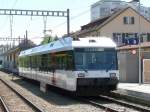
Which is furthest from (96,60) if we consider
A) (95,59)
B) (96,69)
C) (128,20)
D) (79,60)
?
(128,20)

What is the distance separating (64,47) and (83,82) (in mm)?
2465

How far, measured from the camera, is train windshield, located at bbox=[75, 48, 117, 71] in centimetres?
2092

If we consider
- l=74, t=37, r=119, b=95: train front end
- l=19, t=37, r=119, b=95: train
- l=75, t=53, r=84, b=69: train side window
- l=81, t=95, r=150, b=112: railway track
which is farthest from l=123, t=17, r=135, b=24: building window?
l=75, t=53, r=84, b=69: train side window

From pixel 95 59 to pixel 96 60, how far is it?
65 mm

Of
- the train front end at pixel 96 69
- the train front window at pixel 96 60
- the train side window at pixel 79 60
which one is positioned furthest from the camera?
the train front window at pixel 96 60

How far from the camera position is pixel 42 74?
2928 cm

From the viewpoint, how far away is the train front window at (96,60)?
20906 mm

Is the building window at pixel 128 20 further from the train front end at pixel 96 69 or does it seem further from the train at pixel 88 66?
the train front end at pixel 96 69

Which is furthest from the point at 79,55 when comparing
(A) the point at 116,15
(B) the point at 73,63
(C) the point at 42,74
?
(A) the point at 116,15

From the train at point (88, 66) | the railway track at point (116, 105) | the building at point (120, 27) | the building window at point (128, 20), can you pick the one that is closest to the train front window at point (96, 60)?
the train at point (88, 66)

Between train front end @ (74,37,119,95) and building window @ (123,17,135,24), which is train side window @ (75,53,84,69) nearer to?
train front end @ (74,37,119,95)

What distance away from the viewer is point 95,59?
21297 millimetres

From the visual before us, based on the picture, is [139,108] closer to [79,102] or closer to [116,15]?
[79,102]

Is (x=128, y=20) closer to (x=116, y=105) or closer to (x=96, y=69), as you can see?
(x=96, y=69)
